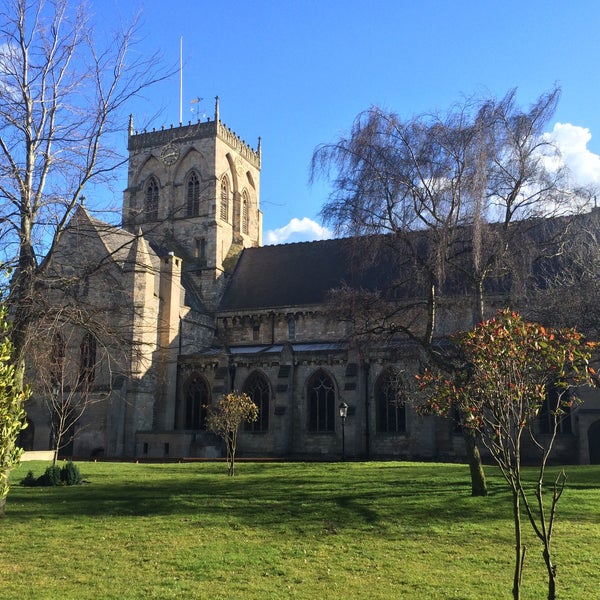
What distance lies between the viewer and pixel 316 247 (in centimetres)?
4391

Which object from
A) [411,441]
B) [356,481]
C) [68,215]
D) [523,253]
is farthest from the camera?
[411,441]

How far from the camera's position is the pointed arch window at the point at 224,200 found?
148 ft

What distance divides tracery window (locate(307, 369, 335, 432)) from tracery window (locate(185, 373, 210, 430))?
638cm

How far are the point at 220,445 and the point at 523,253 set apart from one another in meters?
23.2

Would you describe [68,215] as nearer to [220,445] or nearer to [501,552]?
[501,552]

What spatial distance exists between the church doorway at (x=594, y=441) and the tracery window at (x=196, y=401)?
20.5 m

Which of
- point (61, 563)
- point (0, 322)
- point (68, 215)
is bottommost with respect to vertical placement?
point (61, 563)

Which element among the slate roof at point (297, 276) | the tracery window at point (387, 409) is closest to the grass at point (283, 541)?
the slate roof at point (297, 276)

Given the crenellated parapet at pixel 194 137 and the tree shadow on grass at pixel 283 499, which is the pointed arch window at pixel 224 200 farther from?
the tree shadow on grass at pixel 283 499

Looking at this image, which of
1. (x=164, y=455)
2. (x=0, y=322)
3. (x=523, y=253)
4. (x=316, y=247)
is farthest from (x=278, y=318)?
(x=0, y=322)

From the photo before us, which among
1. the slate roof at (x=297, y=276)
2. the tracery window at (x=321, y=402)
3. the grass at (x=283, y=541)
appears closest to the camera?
the grass at (x=283, y=541)

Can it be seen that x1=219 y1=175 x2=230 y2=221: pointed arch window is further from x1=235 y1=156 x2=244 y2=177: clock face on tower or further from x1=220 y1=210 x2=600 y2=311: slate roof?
x1=220 y1=210 x2=600 y2=311: slate roof

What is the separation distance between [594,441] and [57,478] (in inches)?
922

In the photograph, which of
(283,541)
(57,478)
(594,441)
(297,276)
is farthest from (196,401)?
(283,541)
